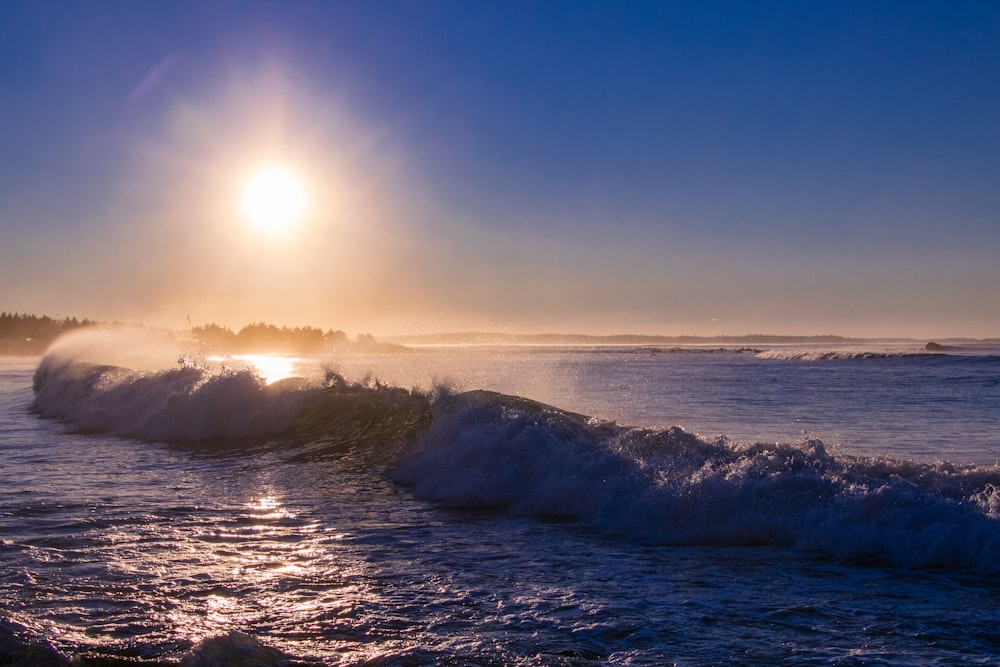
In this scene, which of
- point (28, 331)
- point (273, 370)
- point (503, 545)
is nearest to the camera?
point (503, 545)

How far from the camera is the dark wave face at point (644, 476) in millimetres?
7906

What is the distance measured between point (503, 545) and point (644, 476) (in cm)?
265

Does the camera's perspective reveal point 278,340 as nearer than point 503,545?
No

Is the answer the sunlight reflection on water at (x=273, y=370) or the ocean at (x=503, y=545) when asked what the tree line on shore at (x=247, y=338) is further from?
the ocean at (x=503, y=545)

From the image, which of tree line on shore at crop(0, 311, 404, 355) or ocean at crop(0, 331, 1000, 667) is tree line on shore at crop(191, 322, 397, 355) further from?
ocean at crop(0, 331, 1000, 667)

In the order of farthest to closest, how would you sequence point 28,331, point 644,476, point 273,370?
1. point 28,331
2. point 273,370
3. point 644,476

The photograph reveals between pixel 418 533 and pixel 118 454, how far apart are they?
9.78 meters

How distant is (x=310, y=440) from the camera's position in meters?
16.8

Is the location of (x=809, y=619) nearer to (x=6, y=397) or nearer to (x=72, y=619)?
(x=72, y=619)

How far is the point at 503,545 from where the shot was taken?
8344 mm

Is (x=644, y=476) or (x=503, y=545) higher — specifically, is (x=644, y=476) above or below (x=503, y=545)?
above

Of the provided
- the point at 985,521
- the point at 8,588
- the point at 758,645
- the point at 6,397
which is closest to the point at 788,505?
the point at 985,521

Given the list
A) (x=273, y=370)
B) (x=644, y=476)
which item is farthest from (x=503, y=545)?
(x=273, y=370)

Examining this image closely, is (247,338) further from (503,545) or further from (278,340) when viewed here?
(503,545)
